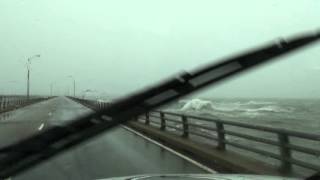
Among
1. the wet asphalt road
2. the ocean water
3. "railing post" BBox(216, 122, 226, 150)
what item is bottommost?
the wet asphalt road

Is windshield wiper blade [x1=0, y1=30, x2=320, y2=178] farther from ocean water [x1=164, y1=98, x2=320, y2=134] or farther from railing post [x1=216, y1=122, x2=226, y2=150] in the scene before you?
ocean water [x1=164, y1=98, x2=320, y2=134]

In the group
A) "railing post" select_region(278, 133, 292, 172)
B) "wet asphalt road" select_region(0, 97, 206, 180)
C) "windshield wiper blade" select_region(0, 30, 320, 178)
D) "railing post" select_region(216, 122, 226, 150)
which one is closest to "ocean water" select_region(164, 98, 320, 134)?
"wet asphalt road" select_region(0, 97, 206, 180)

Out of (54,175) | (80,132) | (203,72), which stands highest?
(203,72)

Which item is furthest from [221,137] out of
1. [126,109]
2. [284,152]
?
[126,109]

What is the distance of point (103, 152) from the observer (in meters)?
19.5

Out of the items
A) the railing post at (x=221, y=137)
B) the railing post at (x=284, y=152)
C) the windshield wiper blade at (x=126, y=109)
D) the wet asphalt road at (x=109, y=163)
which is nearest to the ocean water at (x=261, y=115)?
the wet asphalt road at (x=109, y=163)

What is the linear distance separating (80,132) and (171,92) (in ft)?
2.73

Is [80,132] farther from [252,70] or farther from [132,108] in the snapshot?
[252,70]

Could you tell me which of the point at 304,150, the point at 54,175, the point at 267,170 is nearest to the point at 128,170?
the point at 54,175

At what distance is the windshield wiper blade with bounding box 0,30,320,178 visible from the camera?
5340 millimetres

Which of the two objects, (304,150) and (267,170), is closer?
(304,150)

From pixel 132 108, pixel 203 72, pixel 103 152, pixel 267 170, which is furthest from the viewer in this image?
pixel 103 152

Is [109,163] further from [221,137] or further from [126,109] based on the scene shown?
[126,109]

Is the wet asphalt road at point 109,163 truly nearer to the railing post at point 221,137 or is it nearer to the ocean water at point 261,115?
the railing post at point 221,137
